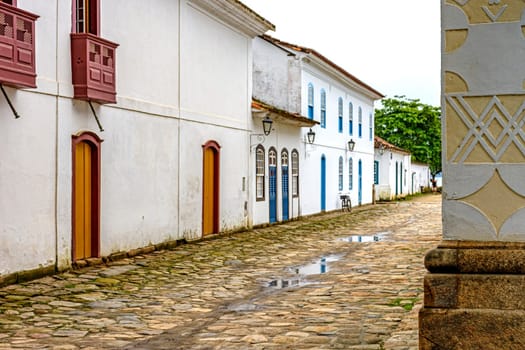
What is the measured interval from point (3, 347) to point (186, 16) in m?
10.2

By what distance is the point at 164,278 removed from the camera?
10.5 meters

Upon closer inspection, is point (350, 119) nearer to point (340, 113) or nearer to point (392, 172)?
point (340, 113)

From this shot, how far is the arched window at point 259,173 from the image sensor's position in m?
19.5

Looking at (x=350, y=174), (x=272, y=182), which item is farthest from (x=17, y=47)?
(x=350, y=174)

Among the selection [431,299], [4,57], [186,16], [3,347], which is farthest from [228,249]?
[431,299]

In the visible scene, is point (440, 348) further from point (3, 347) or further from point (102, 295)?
point (102, 295)

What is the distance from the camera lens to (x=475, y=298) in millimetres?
3818

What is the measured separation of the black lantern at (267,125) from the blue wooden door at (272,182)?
975mm

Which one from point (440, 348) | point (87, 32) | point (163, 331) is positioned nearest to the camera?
point (440, 348)

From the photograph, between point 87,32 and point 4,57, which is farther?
point 87,32

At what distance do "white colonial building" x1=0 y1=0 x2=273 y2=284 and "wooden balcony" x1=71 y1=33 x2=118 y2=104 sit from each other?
2 cm

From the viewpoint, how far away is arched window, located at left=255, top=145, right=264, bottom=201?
19469 mm

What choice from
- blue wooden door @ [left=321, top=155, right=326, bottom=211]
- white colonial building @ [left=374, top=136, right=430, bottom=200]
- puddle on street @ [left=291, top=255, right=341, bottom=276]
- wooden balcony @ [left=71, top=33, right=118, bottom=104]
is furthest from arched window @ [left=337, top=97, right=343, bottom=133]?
wooden balcony @ [left=71, top=33, right=118, bottom=104]

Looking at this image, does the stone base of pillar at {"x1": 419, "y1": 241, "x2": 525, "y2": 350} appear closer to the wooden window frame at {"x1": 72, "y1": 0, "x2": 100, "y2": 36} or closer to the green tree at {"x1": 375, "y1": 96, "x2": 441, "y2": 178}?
the wooden window frame at {"x1": 72, "y1": 0, "x2": 100, "y2": 36}
